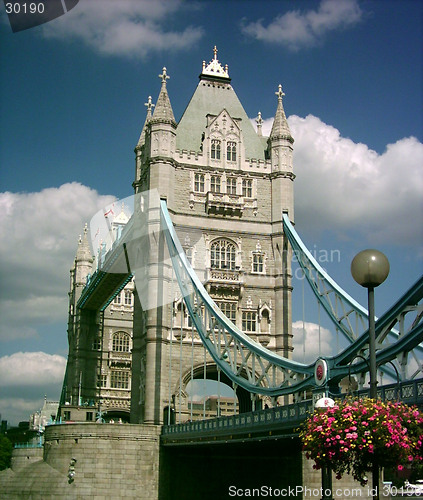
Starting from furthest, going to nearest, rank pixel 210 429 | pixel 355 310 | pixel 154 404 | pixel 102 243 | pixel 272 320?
pixel 102 243
pixel 272 320
pixel 154 404
pixel 355 310
pixel 210 429

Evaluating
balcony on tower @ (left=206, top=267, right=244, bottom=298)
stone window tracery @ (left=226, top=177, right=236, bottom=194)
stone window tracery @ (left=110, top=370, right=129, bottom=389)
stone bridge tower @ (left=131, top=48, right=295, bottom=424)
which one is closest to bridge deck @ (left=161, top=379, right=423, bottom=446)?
stone bridge tower @ (left=131, top=48, right=295, bottom=424)

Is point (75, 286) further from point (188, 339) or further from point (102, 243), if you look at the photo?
point (188, 339)

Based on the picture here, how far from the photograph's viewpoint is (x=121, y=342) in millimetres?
69688

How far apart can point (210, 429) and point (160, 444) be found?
7436mm

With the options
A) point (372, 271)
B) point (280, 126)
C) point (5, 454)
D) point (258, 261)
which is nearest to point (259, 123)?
point (280, 126)

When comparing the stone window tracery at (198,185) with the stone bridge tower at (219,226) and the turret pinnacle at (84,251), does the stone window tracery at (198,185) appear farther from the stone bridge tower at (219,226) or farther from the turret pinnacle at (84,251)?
the turret pinnacle at (84,251)

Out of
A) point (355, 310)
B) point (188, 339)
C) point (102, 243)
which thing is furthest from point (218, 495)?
point (102, 243)

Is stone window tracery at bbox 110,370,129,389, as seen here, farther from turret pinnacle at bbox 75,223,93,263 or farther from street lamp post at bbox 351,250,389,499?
street lamp post at bbox 351,250,389,499

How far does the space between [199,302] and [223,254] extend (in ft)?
19.5

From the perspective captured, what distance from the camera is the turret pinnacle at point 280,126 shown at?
4594 centimetres

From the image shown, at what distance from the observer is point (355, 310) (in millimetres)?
34656

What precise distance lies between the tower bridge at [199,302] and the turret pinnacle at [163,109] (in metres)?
0.09

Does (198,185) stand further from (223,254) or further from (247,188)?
(223,254)

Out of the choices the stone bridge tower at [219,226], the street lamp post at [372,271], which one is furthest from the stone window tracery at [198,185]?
the street lamp post at [372,271]
